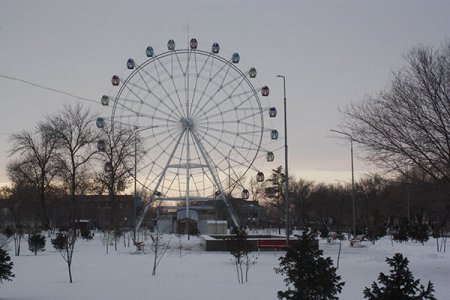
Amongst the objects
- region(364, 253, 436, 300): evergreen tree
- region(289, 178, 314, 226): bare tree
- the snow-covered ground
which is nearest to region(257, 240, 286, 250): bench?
the snow-covered ground

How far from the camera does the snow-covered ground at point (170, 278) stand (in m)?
15.7

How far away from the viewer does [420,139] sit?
2070 centimetres

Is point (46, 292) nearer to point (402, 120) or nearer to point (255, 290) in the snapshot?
point (255, 290)

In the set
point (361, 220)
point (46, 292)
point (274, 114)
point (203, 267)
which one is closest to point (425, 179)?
point (203, 267)

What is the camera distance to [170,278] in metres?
19.7

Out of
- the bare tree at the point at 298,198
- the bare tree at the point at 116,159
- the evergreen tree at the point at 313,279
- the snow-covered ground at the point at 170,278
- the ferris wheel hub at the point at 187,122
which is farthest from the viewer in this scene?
the bare tree at the point at 298,198

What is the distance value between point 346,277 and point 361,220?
61853 millimetres

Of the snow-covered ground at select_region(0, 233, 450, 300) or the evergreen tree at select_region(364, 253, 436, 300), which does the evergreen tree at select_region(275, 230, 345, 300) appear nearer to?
the evergreen tree at select_region(364, 253, 436, 300)

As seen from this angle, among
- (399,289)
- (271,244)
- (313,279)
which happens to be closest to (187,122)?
(271,244)

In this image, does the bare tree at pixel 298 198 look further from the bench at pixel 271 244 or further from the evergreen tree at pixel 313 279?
the evergreen tree at pixel 313 279

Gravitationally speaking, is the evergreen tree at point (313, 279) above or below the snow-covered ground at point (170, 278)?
above

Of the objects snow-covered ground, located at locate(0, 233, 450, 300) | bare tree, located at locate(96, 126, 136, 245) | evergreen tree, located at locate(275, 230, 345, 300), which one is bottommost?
snow-covered ground, located at locate(0, 233, 450, 300)

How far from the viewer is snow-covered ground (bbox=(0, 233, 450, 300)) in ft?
51.5

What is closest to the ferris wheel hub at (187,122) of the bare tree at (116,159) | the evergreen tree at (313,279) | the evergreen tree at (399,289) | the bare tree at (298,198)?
the bare tree at (116,159)
